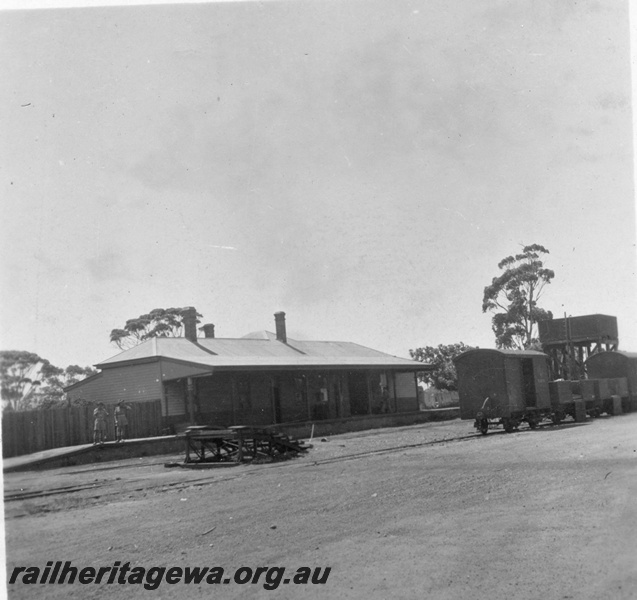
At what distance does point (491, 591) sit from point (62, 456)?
1402cm

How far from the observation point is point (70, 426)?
19.6m

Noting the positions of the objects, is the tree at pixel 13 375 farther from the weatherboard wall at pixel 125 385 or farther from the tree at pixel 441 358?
the tree at pixel 441 358

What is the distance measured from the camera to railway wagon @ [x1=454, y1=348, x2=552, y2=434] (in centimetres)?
2184

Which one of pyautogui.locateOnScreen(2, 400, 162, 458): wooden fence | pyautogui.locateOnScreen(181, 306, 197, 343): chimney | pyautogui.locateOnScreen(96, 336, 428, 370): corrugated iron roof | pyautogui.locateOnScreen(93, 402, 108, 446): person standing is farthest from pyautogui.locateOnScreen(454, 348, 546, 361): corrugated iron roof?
pyautogui.locateOnScreen(181, 306, 197, 343): chimney

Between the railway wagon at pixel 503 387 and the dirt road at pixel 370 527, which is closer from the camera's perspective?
the dirt road at pixel 370 527

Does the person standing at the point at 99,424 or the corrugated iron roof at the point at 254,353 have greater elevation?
the corrugated iron roof at the point at 254,353

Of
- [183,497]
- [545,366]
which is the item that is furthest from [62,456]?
[545,366]

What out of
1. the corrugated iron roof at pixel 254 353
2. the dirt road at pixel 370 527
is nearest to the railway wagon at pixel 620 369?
the corrugated iron roof at pixel 254 353

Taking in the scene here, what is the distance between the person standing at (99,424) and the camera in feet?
61.5

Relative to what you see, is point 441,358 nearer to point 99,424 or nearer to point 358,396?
A: point 358,396

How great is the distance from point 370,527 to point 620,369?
28339 mm

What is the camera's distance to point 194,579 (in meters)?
5.91

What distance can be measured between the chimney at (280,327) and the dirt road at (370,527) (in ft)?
70.9

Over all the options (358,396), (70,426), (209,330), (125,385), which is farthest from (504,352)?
(209,330)
